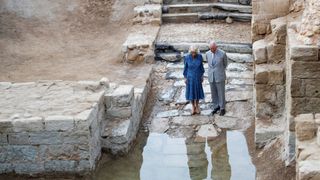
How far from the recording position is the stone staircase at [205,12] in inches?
603

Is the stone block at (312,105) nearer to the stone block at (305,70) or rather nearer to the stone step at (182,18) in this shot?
the stone block at (305,70)

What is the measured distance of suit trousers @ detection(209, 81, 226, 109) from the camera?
33.3 ft

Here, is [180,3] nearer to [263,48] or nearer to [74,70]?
[74,70]

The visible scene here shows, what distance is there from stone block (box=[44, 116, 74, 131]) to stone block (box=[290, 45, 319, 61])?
328cm

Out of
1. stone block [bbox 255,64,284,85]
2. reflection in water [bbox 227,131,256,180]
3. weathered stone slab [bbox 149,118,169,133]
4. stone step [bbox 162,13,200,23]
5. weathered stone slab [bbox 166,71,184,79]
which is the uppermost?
stone block [bbox 255,64,284,85]

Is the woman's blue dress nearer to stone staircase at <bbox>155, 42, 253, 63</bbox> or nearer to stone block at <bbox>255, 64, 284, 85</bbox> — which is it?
stone block at <bbox>255, 64, 284, 85</bbox>

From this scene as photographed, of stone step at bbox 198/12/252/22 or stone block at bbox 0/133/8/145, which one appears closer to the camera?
stone block at bbox 0/133/8/145

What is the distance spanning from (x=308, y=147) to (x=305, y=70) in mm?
1654

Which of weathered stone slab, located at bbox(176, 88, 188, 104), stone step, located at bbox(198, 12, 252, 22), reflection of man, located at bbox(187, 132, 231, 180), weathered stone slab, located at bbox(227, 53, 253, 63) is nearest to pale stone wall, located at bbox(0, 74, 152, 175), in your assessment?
reflection of man, located at bbox(187, 132, 231, 180)

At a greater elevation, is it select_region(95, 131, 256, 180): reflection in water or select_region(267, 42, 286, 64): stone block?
select_region(267, 42, 286, 64): stone block

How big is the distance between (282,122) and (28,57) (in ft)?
23.7

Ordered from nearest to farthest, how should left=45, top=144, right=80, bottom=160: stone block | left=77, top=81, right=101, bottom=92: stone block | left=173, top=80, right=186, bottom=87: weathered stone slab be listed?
1. left=45, top=144, right=80, bottom=160: stone block
2. left=77, top=81, right=101, bottom=92: stone block
3. left=173, top=80, right=186, bottom=87: weathered stone slab

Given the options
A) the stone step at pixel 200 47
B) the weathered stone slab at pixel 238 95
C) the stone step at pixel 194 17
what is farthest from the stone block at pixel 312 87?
the stone step at pixel 194 17

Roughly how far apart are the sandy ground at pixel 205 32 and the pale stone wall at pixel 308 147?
289 inches
